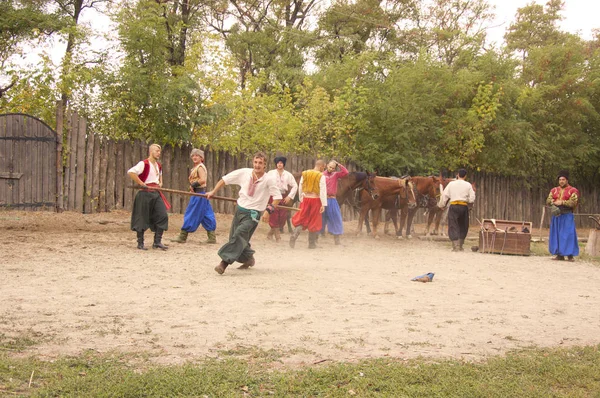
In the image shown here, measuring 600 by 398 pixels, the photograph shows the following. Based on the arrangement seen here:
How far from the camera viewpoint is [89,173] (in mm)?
15352

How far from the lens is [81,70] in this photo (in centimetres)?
1666

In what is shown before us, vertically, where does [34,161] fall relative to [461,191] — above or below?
above

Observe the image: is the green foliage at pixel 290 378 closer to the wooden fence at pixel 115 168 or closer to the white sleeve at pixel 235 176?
the white sleeve at pixel 235 176

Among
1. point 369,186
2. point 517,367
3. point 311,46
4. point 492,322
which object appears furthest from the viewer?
point 311,46

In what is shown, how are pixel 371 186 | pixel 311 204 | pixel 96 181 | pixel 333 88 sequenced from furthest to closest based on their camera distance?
1. pixel 333 88
2. pixel 371 186
3. pixel 96 181
4. pixel 311 204

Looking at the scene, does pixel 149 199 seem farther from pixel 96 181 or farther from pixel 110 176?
pixel 110 176

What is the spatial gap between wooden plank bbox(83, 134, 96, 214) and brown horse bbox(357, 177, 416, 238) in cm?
640

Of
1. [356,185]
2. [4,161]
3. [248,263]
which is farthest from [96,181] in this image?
[248,263]

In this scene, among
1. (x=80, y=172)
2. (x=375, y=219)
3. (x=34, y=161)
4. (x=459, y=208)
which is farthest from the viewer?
(x=375, y=219)

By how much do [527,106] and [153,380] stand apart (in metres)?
23.9

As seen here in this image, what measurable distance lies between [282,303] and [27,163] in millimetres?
9498

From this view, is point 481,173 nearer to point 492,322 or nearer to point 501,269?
point 501,269

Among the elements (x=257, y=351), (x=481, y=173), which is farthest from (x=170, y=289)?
(x=481, y=173)

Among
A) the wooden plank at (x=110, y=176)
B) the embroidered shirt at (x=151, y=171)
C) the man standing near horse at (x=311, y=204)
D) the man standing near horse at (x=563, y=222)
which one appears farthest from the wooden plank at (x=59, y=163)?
the man standing near horse at (x=563, y=222)
